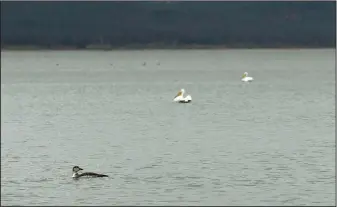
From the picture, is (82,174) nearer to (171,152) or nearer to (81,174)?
(81,174)

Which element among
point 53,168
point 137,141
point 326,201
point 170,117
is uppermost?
point 170,117

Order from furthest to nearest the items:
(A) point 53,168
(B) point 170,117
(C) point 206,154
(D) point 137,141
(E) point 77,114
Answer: (E) point 77,114 < (B) point 170,117 < (D) point 137,141 < (C) point 206,154 < (A) point 53,168

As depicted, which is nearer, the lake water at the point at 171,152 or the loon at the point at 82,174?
the lake water at the point at 171,152

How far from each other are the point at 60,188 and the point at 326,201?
24.0ft

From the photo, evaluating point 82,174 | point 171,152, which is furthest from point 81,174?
point 171,152

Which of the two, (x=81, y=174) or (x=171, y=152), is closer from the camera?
(x=81, y=174)

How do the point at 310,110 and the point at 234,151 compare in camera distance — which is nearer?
the point at 234,151

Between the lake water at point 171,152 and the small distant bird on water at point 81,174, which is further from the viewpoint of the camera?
the small distant bird on water at point 81,174

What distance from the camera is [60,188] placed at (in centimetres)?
2992

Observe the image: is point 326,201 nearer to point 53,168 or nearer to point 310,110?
point 53,168

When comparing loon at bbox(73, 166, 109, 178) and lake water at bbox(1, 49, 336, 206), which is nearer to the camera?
lake water at bbox(1, 49, 336, 206)

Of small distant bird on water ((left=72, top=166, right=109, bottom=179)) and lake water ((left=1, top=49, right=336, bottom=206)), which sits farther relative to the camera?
small distant bird on water ((left=72, top=166, right=109, bottom=179))

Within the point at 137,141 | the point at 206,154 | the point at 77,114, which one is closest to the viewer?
the point at 206,154

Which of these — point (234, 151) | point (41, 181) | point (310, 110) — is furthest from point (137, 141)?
point (310, 110)
